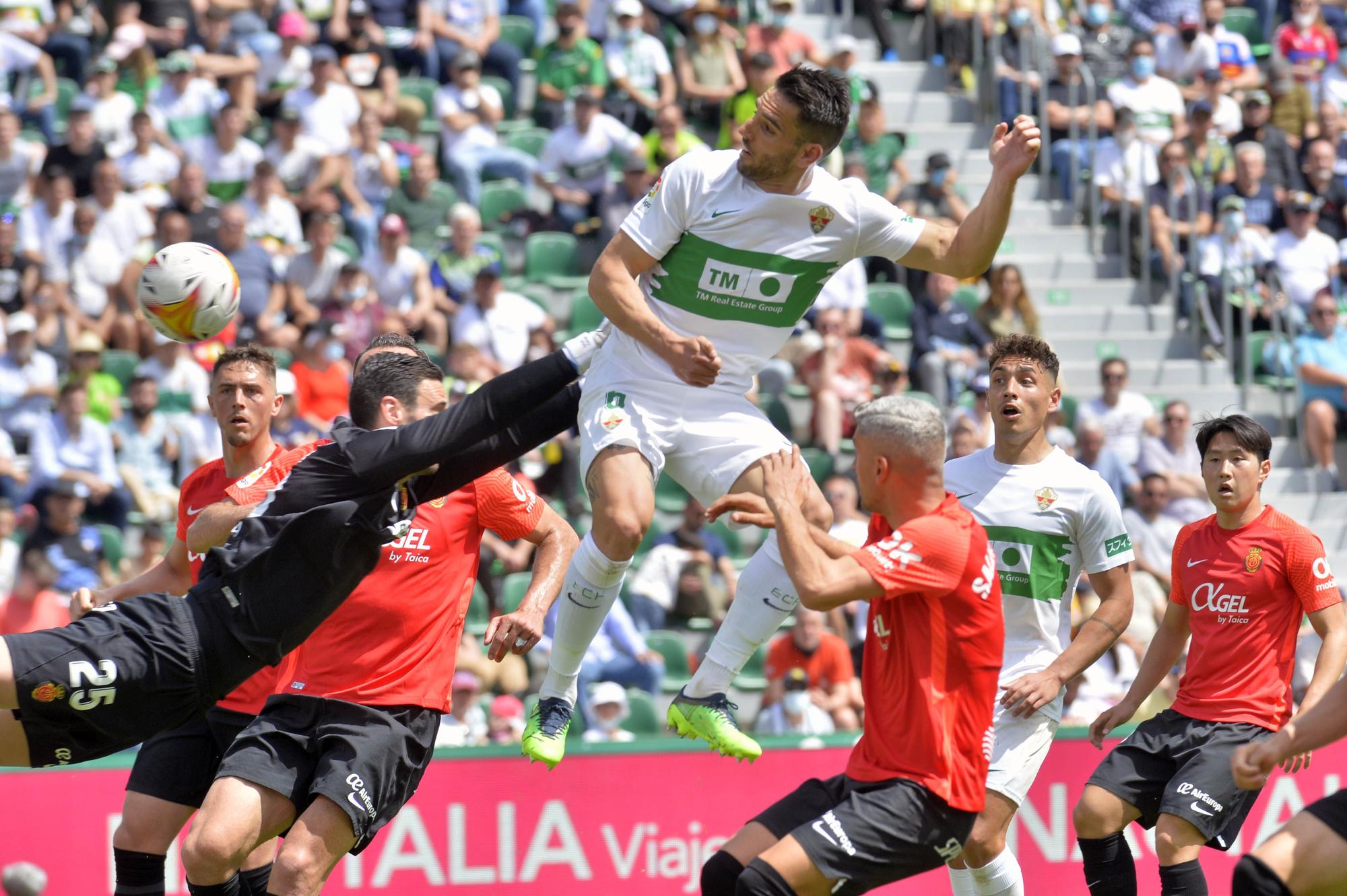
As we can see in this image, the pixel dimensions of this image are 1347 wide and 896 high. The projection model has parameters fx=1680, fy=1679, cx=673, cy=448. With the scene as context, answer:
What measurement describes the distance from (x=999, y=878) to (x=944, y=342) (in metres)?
7.98

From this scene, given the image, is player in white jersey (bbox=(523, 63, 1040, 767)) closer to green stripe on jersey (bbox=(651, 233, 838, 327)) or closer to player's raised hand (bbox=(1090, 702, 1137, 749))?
green stripe on jersey (bbox=(651, 233, 838, 327))

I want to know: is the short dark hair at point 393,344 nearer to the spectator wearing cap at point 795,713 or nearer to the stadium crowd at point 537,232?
the stadium crowd at point 537,232

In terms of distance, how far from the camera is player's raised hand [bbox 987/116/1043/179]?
6734 millimetres

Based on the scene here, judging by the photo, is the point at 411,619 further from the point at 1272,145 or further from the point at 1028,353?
the point at 1272,145

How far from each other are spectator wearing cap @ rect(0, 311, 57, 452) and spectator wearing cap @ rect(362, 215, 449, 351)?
270 centimetres

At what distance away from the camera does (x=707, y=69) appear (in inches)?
638

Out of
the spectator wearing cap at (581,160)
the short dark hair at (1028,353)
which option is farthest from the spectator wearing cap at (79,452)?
the short dark hair at (1028,353)

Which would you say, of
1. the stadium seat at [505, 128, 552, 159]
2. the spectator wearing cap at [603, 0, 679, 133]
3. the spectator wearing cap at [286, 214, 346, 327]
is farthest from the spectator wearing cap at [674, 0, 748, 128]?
the spectator wearing cap at [286, 214, 346, 327]

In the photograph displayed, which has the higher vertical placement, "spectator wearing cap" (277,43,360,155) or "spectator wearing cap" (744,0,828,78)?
"spectator wearing cap" (744,0,828,78)

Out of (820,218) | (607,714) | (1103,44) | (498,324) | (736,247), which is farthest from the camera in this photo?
Result: (1103,44)

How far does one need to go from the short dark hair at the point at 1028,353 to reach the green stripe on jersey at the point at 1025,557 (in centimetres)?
70

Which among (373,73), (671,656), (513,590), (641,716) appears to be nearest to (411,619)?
(641,716)

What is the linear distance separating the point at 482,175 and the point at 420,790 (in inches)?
310

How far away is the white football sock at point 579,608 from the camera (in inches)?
271
